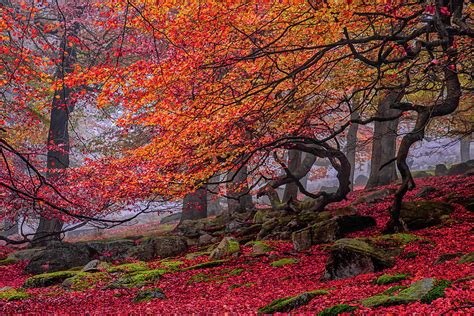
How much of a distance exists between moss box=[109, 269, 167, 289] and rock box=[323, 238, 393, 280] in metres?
5.31

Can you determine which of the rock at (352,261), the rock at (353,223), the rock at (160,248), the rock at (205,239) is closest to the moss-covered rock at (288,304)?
the rock at (352,261)

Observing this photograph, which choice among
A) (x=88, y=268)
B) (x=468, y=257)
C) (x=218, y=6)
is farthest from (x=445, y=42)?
(x=88, y=268)

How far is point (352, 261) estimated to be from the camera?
28.2 ft

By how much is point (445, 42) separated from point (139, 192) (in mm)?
9660

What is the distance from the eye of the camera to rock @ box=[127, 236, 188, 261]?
632 inches

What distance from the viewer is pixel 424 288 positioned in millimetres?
5508

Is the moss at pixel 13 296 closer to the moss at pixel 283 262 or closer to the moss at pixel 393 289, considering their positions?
the moss at pixel 283 262

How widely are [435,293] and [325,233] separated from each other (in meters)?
7.20

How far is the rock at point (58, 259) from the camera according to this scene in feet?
49.9

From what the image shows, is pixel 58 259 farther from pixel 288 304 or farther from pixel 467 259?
pixel 467 259

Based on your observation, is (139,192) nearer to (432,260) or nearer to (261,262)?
(261,262)

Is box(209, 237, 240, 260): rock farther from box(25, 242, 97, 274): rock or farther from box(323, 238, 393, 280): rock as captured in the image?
box(25, 242, 97, 274): rock

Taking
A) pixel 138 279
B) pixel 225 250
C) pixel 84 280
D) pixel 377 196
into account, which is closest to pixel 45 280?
pixel 84 280

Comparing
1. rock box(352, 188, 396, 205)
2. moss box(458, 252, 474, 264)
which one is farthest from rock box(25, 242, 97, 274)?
moss box(458, 252, 474, 264)
